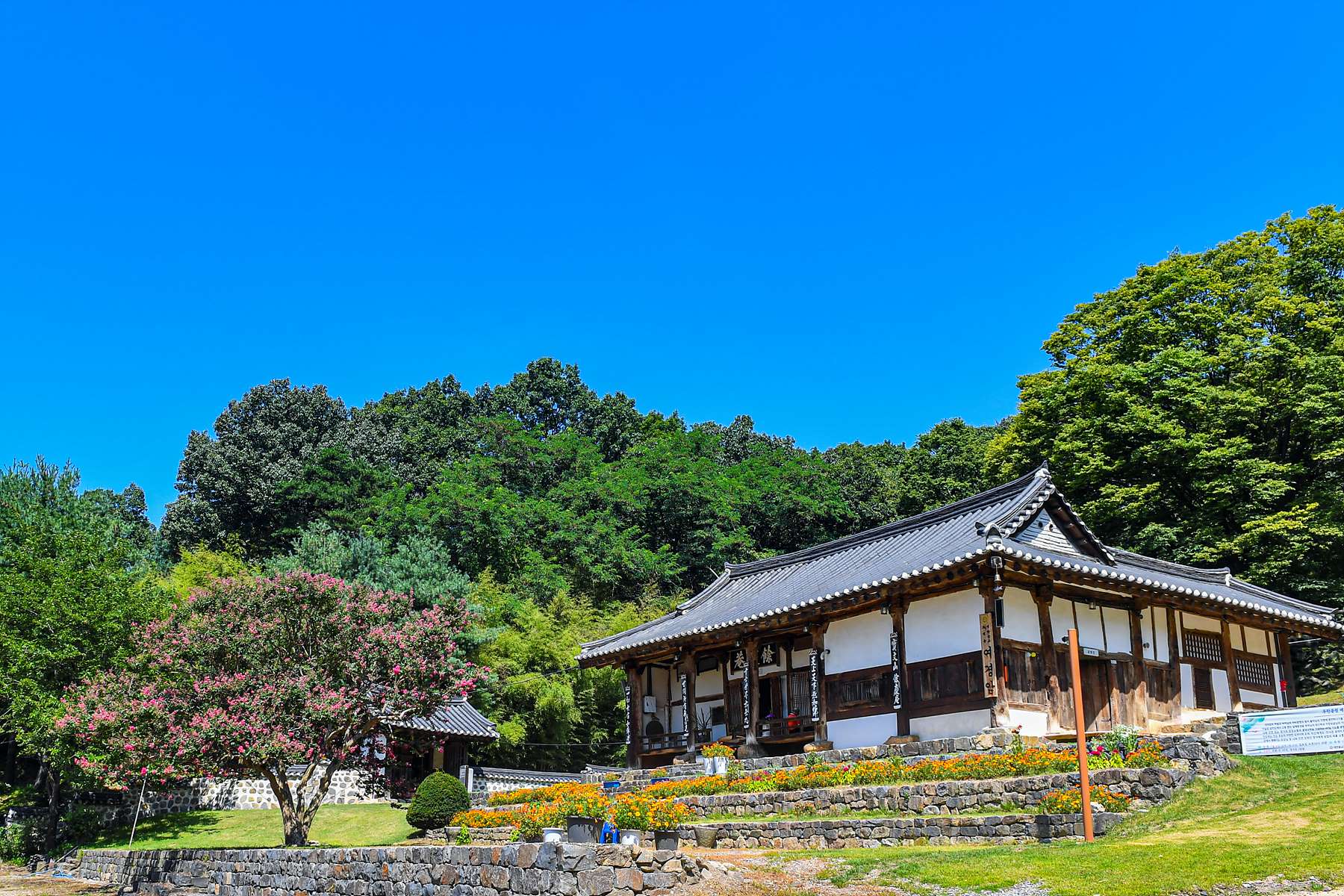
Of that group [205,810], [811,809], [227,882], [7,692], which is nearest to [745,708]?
[811,809]

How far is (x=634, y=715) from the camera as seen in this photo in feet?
111

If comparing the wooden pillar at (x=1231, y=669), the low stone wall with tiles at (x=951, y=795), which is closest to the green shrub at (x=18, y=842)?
the low stone wall with tiles at (x=951, y=795)

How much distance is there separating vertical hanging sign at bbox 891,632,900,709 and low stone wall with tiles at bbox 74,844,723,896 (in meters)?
11.5

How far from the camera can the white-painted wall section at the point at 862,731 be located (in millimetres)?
24688

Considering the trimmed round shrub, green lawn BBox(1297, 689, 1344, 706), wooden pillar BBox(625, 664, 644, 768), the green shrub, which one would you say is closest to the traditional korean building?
wooden pillar BBox(625, 664, 644, 768)

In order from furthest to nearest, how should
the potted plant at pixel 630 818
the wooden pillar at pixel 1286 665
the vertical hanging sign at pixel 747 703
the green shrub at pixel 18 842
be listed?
the wooden pillar at pixel 1286 665 < the green shrub at pixel 18 842 < the vertical hanging sign at pixel 747 703 < the potted plant at pixel 630 818

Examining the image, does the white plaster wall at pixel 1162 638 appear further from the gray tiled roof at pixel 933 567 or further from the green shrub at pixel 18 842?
the green shrub at pixel 18 842

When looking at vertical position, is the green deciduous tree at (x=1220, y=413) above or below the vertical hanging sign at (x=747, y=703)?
above

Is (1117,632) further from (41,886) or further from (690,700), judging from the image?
(41,886)

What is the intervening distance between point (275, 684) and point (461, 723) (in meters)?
17.1

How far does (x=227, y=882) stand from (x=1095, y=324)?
3795cm

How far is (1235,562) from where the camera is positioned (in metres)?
36.9

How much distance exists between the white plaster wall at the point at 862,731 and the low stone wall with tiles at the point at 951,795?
5.27 metres

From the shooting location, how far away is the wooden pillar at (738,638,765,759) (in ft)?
92.2
